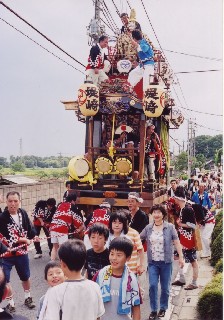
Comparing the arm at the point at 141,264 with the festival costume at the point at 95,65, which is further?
the festival costume at the point at 95,65

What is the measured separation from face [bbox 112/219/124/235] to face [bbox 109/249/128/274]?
46.9 inches

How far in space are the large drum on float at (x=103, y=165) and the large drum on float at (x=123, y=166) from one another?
7.7 inches

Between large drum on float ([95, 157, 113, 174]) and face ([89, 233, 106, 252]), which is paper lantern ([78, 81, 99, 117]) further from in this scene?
face ([89, 233, 106, 252])

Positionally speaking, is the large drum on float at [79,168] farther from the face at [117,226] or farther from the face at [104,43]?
the face at [117,226]

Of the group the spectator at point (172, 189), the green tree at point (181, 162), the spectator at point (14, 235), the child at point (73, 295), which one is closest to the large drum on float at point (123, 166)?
the spectator at point (172, 189)

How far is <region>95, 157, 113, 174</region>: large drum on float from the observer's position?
10203mm

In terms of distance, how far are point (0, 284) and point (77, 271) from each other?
584 millimetres

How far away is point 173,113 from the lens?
1240 centimetres

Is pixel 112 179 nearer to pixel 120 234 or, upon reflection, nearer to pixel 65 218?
pixel 65 218

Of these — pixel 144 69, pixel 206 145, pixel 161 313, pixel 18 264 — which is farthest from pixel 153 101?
pixel 206 145

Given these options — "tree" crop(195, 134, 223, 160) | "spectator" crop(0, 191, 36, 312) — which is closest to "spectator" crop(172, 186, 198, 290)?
"spectator" crop(0, 191, 36, 312)

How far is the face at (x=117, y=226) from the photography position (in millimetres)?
4715

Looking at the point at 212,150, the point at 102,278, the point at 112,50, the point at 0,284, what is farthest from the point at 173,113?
the point at 212,150

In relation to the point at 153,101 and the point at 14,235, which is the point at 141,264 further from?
the point at 153,101
